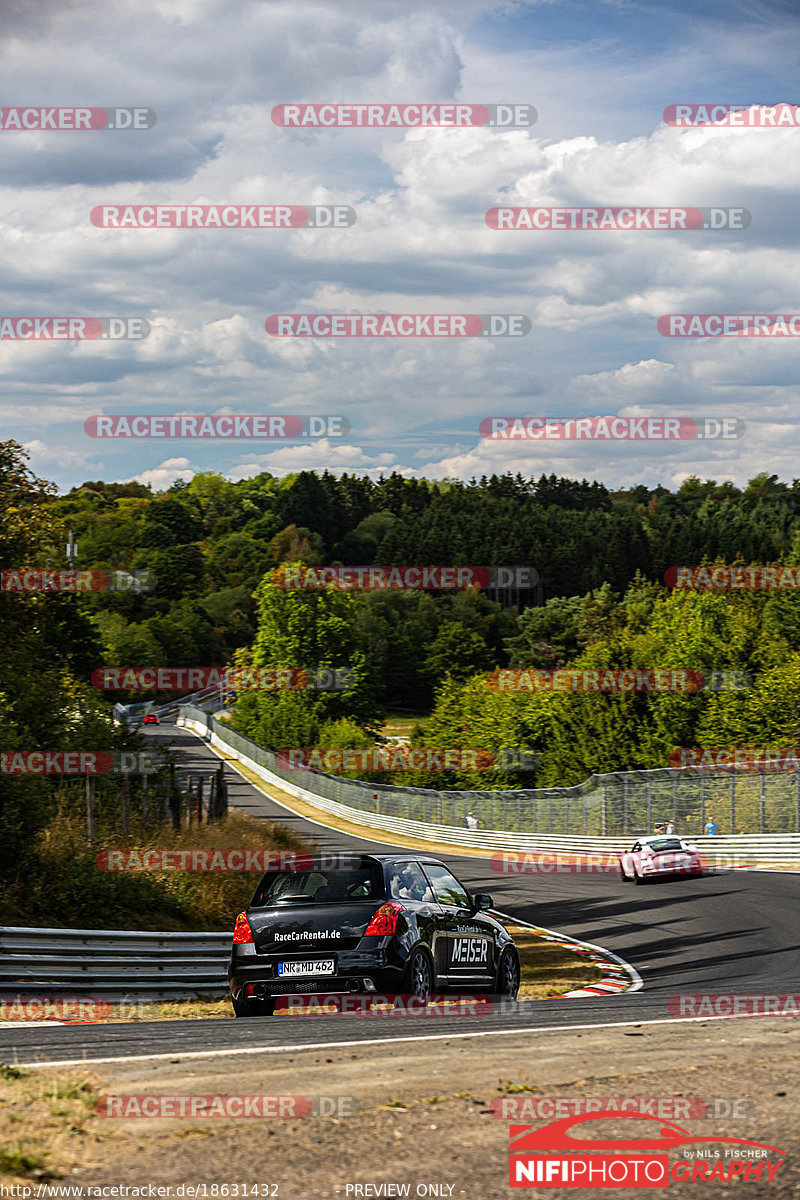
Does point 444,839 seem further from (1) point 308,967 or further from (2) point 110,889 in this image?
(1) point 308,967

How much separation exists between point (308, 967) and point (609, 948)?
431 inches

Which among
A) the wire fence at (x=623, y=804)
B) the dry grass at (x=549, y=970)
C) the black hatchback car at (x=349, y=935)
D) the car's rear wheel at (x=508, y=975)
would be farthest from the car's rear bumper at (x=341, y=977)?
the wire fence at (x=623, y=804)

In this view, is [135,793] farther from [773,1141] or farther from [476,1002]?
[773,1141]

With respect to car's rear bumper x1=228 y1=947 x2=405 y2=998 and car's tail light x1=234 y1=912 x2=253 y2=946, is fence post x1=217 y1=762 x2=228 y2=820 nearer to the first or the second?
car's tail light x1=234 y1=912 x2=253 y2=946

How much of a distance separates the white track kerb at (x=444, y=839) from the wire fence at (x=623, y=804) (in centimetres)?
81

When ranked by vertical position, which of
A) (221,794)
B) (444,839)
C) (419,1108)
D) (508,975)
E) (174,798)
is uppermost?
(419,1108)

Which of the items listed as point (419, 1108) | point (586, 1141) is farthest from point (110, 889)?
point (586, 1141)

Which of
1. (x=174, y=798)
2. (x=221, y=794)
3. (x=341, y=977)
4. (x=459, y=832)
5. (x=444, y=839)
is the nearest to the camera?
(x=341, y=977)

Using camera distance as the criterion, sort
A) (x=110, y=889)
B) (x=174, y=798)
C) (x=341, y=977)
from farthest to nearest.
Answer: (x=174, y=798)
(x=110, y=889)
(x=341, y=977)

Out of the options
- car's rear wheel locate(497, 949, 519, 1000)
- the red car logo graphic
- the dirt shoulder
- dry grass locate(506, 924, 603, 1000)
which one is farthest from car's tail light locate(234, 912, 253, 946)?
the red car logo graphic

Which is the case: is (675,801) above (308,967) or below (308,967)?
below

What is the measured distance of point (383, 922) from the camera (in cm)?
1016

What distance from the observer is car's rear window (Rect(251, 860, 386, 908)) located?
411 inches

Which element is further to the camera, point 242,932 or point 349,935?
point 242,932
